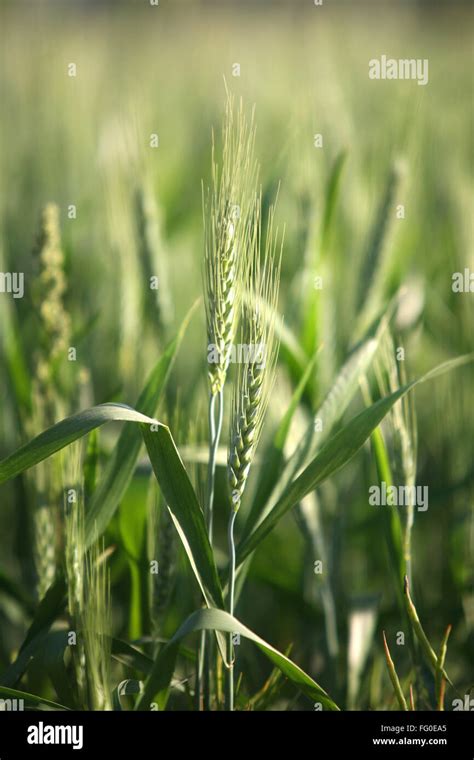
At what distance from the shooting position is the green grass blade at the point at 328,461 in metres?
0.77

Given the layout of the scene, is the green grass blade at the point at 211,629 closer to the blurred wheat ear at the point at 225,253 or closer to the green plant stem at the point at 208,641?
the green plant stem at the point at 208,641

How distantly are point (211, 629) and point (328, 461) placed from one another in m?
0.20

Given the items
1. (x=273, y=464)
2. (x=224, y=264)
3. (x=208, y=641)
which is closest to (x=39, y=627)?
(x=208, y=641)

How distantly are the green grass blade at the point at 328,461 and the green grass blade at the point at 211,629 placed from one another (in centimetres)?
9

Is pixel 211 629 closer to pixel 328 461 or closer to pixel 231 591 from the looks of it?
pixel 231 591

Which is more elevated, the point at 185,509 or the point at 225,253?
the point at 225,253

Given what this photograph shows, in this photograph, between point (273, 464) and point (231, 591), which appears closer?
point (231, 591)

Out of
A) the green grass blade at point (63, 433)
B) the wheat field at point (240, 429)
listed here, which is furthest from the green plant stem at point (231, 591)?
the green grass blade at point (63, 433)

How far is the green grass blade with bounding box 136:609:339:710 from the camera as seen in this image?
68cm

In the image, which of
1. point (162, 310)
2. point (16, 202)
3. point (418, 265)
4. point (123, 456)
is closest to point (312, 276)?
point (162, 310)

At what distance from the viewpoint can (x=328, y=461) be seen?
778 mm

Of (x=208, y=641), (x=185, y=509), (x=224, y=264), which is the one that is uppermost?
(x=224, y=264)
